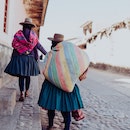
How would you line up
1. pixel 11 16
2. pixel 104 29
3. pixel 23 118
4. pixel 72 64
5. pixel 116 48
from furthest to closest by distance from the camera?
pixel 104 29, pixel 116 48, pixel 11 16, pixel 23 118, pixel 72 64

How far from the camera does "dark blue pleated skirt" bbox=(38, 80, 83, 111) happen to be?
450 cm

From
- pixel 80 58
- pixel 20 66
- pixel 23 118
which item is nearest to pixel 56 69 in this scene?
pixel 80 58

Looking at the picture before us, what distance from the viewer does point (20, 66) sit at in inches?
259

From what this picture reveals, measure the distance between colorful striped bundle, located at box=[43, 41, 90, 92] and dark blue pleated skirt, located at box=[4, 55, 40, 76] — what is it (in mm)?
2075

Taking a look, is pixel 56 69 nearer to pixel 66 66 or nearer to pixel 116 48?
pixel 66 66

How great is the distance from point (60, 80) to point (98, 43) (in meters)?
37.5

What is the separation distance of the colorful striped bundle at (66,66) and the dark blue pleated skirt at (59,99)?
115 mm

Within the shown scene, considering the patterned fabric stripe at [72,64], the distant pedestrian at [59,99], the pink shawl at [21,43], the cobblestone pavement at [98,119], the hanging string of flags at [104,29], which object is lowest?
the cobblestone pavement at [98,119]

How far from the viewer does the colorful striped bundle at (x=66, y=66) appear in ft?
14.6

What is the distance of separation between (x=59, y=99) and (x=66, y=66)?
466mm

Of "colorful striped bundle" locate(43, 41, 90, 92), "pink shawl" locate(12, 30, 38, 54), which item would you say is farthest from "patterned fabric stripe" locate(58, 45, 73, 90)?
"pink shawl" locate(12, 30, 38, 54)

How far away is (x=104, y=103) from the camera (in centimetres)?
810

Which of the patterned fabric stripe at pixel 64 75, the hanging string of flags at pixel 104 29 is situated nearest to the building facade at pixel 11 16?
the patterned fabric stripe at pixel 64 75

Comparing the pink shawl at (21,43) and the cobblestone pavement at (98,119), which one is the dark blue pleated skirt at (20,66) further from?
the cobblestone pavement at (98,119)
